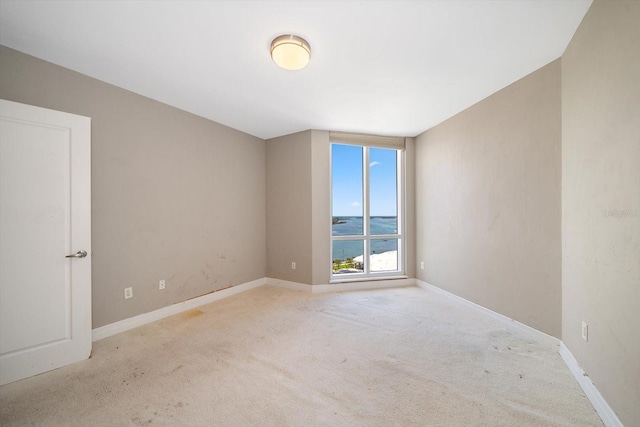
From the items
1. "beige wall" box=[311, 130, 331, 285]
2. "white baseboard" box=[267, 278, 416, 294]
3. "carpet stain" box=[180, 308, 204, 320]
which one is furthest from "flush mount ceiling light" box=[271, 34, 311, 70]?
"white baseboard" box=[267, 278, 416, 294]

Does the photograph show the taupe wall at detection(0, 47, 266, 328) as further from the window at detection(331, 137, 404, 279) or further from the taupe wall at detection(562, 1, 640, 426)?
the taupe wall at detection(562, 1, 640, 426)

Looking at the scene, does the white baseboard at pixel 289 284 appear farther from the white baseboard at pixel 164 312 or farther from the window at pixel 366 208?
the window at pixel 366 208

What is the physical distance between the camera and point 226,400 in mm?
1578

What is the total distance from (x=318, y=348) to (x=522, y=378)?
5.04 feet

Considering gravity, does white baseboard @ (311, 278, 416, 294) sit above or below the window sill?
below

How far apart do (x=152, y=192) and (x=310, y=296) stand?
2432mm

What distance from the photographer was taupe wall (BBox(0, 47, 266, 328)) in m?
2.26

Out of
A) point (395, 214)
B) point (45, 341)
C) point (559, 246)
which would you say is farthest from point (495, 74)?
point (45, 341)

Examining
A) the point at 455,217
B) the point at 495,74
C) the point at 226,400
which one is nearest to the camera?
the point at 226,400

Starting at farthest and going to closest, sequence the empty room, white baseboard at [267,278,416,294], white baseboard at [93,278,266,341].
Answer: white baseboard at [267,278,416,294] < white baseboard at [93,278,266,341] < the empty room

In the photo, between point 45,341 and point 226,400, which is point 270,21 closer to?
point 226,400

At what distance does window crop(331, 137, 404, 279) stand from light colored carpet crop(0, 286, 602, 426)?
4.82ft

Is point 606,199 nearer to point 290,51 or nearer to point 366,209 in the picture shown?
point 290,51

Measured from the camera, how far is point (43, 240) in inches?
74.8
